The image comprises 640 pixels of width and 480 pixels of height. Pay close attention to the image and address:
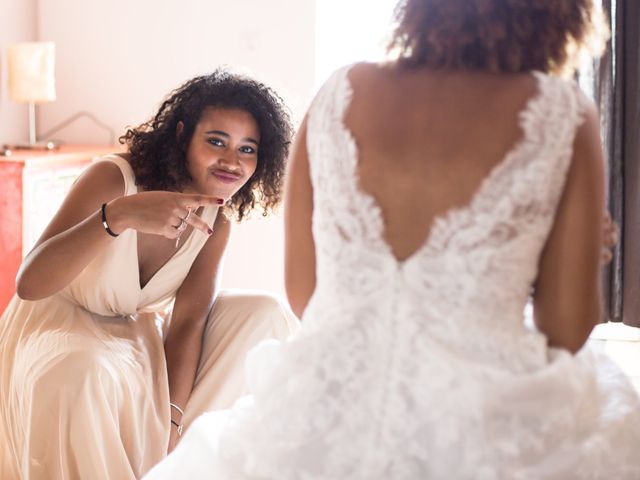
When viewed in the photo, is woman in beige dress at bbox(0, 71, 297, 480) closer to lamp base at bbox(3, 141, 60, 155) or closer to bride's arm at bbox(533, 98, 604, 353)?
bride's arm at bbox(533, 98, 604, 353)

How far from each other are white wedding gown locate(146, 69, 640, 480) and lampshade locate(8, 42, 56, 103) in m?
2.63

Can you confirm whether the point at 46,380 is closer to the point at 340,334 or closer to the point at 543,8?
the point at 340,334

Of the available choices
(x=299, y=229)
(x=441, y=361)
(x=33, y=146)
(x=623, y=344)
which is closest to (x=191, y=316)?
(x=299, y=229)

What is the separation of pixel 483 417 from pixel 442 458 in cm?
6

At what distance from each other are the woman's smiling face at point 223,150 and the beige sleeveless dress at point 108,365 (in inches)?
4.6

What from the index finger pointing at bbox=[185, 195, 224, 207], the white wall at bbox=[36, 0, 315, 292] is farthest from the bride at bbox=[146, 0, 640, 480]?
the white wall at bbox=[36, 0, 315, 292]

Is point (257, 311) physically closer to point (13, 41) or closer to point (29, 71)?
point (29, 71)

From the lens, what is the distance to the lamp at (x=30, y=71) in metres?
3.62

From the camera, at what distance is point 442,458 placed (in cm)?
115

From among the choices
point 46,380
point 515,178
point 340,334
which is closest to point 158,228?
point 46,380

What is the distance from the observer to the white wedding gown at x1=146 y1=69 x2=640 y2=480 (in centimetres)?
116

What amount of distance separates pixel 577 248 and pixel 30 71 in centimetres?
285

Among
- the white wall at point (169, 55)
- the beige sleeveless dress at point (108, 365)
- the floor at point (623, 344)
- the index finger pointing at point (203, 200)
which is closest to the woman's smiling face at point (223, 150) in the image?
the beige sleeveless dress at point (108, 365)

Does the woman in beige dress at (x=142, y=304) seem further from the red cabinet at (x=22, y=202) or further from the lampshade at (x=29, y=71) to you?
the lampshade at (x=29, y=71)
